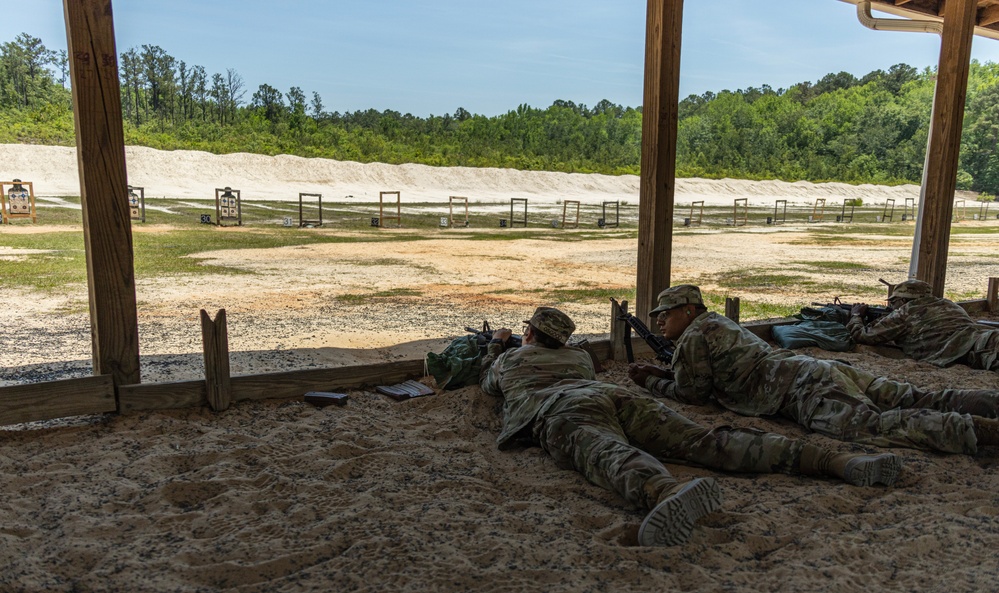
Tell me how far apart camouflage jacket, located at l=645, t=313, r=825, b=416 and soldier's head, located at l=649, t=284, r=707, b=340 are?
48 mm

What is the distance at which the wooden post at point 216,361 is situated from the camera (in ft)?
11.3

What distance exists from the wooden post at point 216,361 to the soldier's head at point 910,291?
458 centimetres

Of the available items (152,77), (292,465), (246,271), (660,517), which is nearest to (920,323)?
(660,517)

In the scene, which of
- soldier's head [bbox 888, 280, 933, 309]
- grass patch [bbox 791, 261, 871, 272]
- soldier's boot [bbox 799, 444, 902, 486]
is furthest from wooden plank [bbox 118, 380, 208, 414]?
grass patch [bbox 791, 261, 871, 272]

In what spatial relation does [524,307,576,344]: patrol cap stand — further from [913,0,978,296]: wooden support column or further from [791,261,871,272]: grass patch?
[791,261,871,272]: grass patch

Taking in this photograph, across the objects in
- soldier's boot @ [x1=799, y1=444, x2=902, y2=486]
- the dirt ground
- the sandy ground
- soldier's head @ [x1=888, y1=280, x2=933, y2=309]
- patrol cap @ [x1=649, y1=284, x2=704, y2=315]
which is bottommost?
the dirt ground

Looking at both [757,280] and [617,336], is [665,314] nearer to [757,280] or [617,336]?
[617,336]

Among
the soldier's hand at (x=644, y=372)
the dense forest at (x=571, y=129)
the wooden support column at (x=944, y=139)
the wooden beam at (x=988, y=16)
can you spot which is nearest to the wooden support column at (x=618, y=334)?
the soldier's hand at (x=644, y=372)

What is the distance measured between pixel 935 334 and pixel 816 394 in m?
2.18

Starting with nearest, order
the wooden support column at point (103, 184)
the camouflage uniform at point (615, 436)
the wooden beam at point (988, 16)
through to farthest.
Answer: the camouflage uniform at point (615, 436) < the wooden support column at point (103, 184) < the wooden beam at point (988, 16)

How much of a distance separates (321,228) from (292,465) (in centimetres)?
2095

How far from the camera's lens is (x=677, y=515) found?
2109mm

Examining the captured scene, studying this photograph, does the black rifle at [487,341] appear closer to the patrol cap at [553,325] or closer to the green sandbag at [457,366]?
the green sandbag at [457,366]

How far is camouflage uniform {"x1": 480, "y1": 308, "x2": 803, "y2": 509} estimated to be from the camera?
8.56 ft
